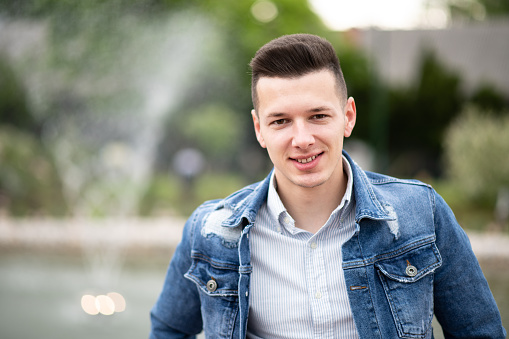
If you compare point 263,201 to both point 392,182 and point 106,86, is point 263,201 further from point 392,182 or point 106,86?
point 106,86

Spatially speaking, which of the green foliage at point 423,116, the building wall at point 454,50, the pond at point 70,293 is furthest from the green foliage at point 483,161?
the building wall at point 454,50

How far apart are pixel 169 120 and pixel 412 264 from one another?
52.0ft

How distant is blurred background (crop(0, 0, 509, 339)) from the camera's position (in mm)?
10102

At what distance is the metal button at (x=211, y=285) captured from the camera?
6.87 feet

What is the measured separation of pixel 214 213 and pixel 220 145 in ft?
50.3

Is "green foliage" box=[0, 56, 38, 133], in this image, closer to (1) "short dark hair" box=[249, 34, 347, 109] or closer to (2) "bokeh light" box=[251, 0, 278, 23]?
(2) "bokeh light" box=[251, 0, 278, 23]

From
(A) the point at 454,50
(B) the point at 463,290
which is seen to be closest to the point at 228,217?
(B) the point at 463,290

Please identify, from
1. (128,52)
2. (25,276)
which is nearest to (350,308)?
(25,276)

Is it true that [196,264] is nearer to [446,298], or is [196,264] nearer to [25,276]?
[446,298]

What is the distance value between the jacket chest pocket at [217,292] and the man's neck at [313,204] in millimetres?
315

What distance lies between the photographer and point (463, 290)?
78.2 inches

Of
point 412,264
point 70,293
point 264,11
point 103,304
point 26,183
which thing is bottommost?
point 412,264

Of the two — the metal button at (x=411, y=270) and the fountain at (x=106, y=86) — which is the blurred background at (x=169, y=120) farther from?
the metal button at (x=411, y=270)

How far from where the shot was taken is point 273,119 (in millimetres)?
2059
